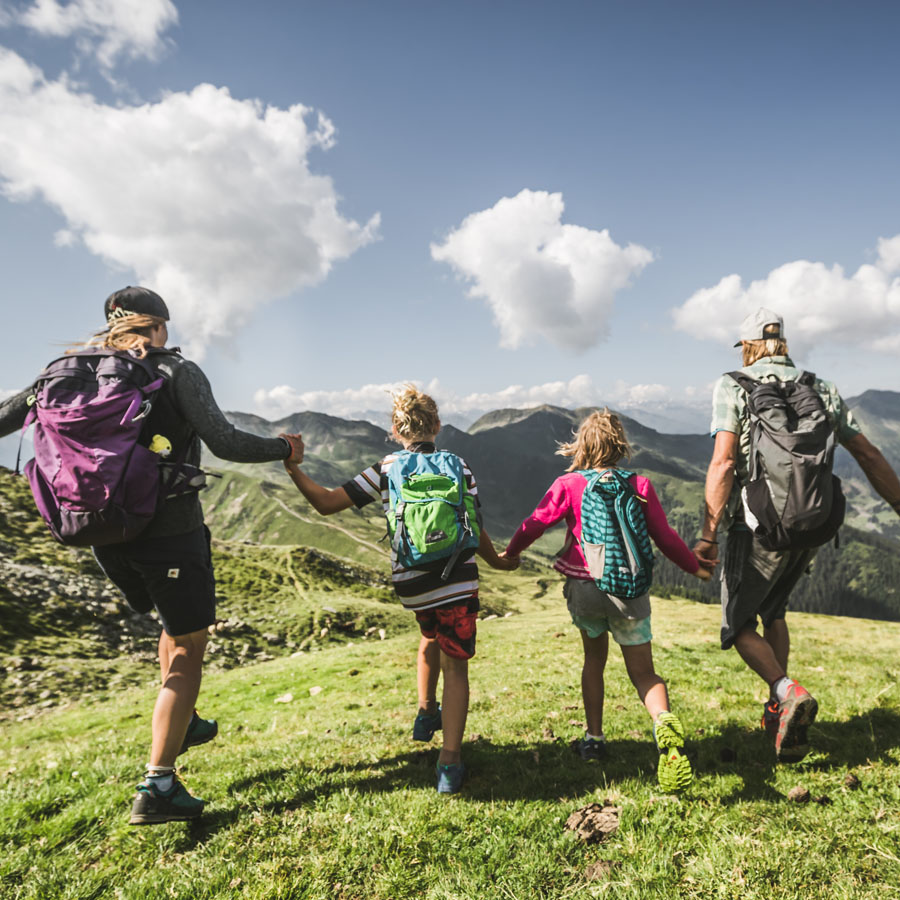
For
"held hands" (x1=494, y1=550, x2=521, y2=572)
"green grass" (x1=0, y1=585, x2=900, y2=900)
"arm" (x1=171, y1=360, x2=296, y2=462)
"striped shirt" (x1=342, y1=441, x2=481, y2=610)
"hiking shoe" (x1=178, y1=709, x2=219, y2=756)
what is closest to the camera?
"green grass" (x1=0, y1=585, x2=900, y2=900)

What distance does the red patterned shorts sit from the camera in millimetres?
5527

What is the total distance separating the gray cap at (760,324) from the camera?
6.55 m

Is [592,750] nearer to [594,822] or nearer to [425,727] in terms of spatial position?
[594,822]

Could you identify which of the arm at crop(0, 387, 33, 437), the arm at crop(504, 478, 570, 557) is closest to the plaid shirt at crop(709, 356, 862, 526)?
the arm at crop(504, 478, 570, 557)

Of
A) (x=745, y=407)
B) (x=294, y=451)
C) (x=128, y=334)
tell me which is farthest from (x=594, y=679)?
(x=128, y=334)

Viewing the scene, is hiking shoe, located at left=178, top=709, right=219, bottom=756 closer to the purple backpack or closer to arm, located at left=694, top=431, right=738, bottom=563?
the purple backpack

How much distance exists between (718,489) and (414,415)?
3791 millimetres

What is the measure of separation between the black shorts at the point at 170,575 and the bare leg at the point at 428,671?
273 cm

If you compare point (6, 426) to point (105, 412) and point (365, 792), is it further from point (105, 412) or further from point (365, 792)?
point (365, 792)

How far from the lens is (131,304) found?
5.36 m

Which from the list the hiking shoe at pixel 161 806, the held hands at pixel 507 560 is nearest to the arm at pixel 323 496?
the held hands at pixel 507 560

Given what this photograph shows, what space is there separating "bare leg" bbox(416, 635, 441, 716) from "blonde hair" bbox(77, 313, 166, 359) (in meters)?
4.76

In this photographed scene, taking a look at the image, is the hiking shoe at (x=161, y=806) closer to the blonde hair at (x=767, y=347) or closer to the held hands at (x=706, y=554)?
the held hands at (x=706, y=554)

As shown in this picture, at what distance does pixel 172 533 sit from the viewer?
4.80 m
